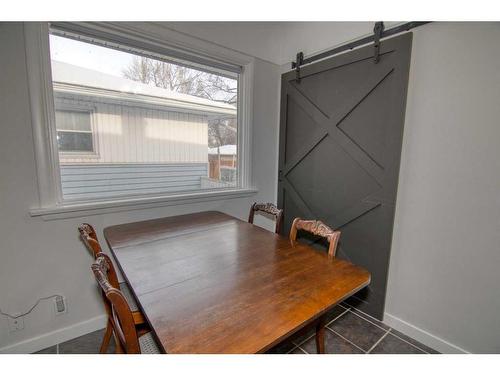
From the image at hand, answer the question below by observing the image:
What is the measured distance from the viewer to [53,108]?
5.27ft

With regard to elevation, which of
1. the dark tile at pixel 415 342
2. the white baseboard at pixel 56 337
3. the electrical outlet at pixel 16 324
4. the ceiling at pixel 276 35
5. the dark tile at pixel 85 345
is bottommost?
the dark tile at pixel 85 345

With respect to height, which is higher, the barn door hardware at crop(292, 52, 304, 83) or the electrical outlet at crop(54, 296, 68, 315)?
the barn door hardware at crop(292, 52, 304, 83)

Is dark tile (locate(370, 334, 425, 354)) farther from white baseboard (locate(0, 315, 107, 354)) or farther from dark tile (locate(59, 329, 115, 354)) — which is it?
white baseboard (locate(0, 315, 107, 354))

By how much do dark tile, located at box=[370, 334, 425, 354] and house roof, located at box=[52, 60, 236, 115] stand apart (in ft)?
8.12

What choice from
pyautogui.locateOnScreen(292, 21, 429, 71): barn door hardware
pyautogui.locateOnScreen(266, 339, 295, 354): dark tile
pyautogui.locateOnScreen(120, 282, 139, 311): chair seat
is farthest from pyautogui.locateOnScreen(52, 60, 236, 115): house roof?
pyautogui.locateOnScreen(266, 339, 295, 354): dark tile

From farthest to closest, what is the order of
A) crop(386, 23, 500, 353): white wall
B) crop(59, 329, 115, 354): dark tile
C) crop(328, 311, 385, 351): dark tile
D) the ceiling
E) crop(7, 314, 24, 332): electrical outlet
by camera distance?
the ceiling → crop(328, 311, 385, 351): dark tile → crop(59, 329, 115, 354): dark tile → crop(7, 314, 24, 332): electrical outlet → crop(386, 23, 500, 353): white wall

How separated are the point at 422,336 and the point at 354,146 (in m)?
1.53

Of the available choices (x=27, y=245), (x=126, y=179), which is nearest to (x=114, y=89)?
(x=126, y=179)

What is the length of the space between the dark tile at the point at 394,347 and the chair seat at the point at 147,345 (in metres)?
1.49

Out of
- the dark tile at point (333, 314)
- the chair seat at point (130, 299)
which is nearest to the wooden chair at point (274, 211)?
the dark tile at point (333, 314)

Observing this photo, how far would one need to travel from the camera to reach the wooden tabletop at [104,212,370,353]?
75cm

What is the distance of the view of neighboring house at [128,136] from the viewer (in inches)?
69.1

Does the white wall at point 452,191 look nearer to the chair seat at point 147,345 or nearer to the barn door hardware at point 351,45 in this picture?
the barn door hardware at point 351,45
